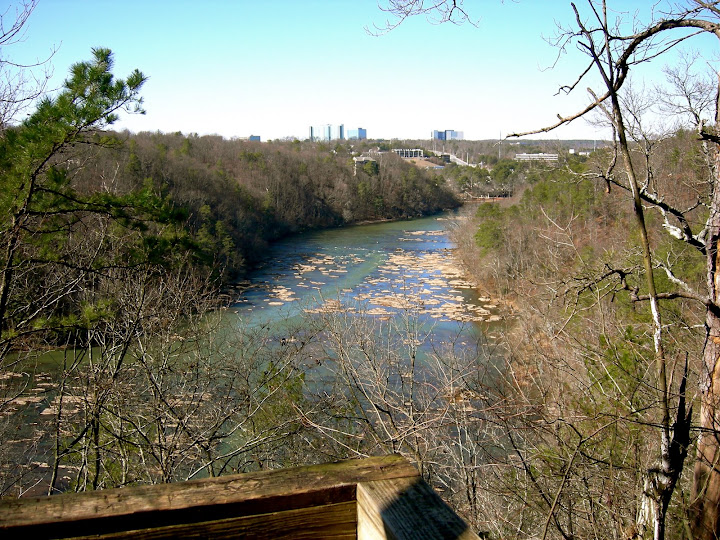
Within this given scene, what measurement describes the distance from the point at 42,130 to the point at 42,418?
925 cm

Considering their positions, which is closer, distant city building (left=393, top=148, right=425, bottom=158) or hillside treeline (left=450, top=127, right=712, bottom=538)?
hillside treeline (left=450, top=127, right=712, bottom=538)

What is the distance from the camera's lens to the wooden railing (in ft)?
3.31

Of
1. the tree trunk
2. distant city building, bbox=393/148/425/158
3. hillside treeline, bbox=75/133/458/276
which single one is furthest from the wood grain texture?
distant city building, bbox=393/148/425/158

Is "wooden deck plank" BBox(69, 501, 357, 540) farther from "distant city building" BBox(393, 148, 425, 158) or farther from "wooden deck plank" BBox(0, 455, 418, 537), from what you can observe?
"distant city building" BBox(393, 148, 425, 158)

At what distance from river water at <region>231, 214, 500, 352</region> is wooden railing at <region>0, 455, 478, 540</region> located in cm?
1150

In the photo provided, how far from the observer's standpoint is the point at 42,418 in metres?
13.6

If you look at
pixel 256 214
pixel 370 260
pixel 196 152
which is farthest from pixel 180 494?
pixel 196 152

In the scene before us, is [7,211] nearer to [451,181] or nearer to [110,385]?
[110,385]

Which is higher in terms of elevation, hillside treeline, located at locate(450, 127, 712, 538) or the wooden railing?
the wooden railing

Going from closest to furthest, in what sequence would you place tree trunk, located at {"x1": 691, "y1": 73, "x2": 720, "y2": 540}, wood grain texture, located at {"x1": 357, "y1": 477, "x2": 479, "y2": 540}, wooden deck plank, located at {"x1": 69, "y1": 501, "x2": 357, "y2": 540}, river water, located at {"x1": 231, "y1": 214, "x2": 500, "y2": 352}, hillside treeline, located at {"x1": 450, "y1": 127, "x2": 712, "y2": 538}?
wood grain texture, located at {"x1": 357, "y1": 477, "x2": 479, "y2": 540}, wooden deck plank, located at {"x1": 69, "y1": 501, "x2": 357, "y2": 540}, tree trunk, located at {"x1": 691, "y1": 73, "x2": 720, "y2": 540}, hillside treeline, located at {"x1": 450, "y1": 127, "x2": 712, "y2": 538}, river water, located at {"x1": 231, "y1": 214, "x2": 500, "y2": 352}

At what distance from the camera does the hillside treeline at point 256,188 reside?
Answer: 1309 inches

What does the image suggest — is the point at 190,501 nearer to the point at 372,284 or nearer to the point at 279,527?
the point at 279,527

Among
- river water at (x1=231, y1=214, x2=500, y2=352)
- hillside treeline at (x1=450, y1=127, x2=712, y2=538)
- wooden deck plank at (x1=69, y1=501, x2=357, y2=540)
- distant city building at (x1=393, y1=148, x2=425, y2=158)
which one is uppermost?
distant city building at (x1=393, y1=148, x2=425, y2=158)

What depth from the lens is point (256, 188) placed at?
179ft
